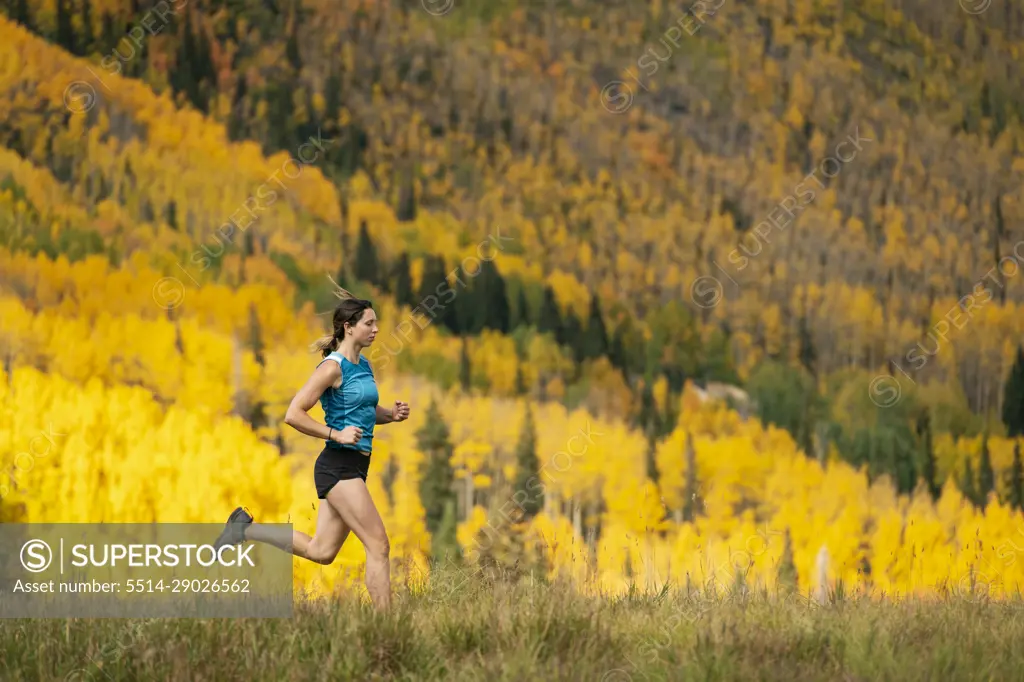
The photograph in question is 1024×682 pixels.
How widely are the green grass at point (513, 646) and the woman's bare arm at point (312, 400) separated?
0.83 m

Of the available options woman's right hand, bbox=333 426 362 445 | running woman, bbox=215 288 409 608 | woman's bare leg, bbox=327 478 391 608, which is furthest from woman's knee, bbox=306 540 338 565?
woman's right hand, bbox=333 426 362 445

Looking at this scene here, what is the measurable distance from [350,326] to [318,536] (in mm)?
1092

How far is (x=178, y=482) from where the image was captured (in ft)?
474

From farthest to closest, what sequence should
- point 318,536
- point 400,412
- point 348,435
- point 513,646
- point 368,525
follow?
point 400,412 → point 318,536 → point 368,525 → point 348,435 → point 513,646

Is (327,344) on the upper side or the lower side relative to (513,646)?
upper

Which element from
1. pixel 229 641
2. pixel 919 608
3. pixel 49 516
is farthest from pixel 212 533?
pixel 49 516

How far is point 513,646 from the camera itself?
5.80m

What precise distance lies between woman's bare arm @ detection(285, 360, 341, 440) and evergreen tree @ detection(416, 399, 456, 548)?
357 feet

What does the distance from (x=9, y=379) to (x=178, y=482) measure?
46391mm

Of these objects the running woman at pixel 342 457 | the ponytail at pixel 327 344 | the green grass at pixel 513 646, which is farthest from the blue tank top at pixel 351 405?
the green grass at pixel 513 646

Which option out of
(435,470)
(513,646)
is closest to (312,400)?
(513,646)

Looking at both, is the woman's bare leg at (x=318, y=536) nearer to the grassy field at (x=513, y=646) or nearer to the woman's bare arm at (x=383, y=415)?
the grassy field at (x=513, y=646)

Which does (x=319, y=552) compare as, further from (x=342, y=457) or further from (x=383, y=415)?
(x=383, y=415)

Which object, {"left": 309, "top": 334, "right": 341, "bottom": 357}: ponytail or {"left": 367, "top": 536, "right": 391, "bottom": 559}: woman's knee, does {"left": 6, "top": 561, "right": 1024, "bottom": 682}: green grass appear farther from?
{"left": 309, "top": 334, "right": 341, "bottom": 357}: ponytail
